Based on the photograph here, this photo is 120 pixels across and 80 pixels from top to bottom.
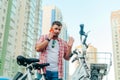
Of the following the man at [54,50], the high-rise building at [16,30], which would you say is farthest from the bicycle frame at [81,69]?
the high-rise building at [16,30]

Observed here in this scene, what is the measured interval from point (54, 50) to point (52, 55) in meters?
0.07

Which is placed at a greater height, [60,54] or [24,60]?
[60,54]

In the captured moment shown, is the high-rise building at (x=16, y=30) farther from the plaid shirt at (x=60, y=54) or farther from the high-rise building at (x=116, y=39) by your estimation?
the plaid shirt at (x=60, y=54)

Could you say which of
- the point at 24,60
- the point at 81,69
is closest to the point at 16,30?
the point at 81,69

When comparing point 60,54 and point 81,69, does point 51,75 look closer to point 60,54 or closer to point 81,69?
point 60,54

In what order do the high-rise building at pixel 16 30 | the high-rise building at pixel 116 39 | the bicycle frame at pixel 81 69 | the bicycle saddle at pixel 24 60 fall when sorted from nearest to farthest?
the bicycle saddle at pixel 24 60 → the bicycle frame at pixel 81 69 → the high-rise building at pixel 16 30 → the high-rise building at pixel 116 39

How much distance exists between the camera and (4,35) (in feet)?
151

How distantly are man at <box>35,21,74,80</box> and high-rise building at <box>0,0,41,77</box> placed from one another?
35.7 meters

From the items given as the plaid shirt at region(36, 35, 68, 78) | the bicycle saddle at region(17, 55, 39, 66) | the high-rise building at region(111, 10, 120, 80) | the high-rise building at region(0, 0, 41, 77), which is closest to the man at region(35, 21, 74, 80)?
the plaid shirt at region(36, 35, 68, 78)

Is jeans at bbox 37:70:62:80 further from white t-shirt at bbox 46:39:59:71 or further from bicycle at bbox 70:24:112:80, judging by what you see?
bicycle at bbox 70:24:112:80

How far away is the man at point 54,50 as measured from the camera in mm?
3672

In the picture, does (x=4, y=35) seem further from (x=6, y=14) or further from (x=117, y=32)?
(x=117, y=32)

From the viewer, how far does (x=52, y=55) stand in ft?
12.4

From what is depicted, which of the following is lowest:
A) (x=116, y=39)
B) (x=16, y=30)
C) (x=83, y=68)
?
(x=83, y=68)
